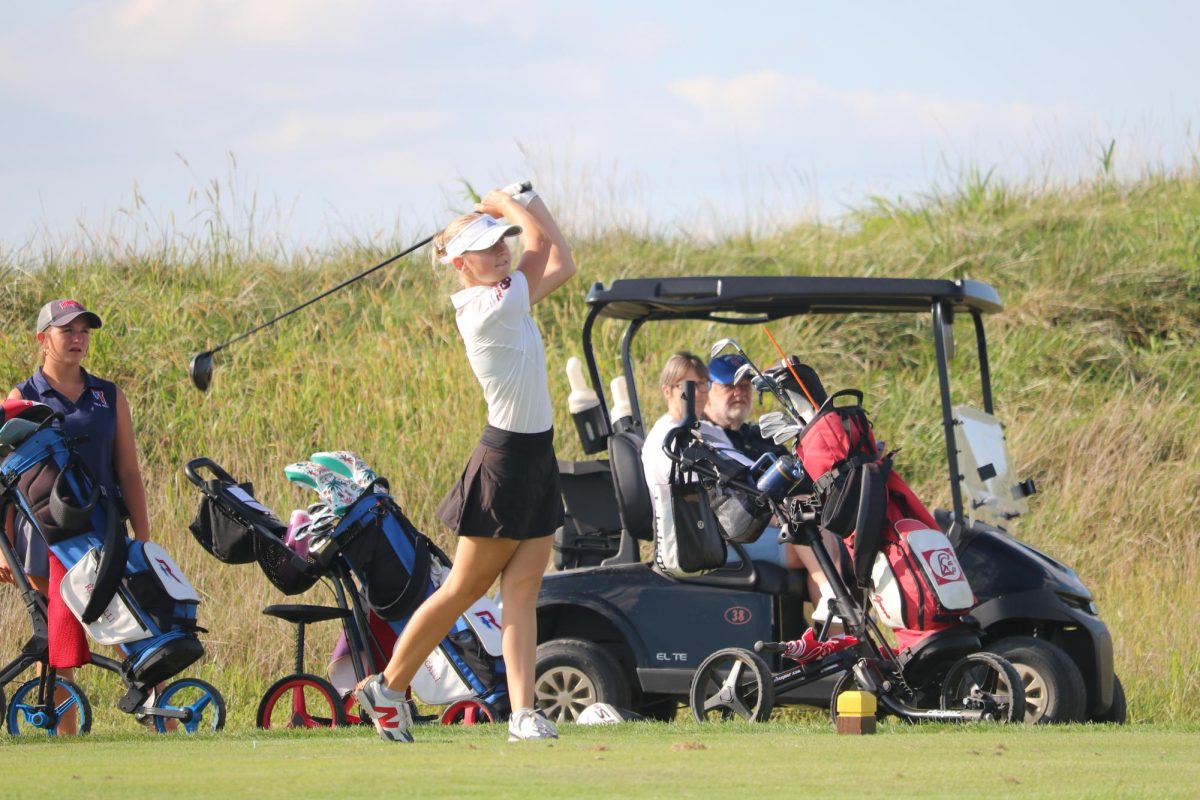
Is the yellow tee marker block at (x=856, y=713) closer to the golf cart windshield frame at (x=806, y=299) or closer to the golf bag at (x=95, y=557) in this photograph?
the golf cart windshield frame at (x=806, y=299)

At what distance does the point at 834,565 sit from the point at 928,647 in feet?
1.55

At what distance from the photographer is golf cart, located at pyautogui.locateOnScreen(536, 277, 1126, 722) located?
6.91 meters

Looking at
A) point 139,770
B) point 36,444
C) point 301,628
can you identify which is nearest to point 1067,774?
point 139,770

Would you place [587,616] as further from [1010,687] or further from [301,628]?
[1010,687]

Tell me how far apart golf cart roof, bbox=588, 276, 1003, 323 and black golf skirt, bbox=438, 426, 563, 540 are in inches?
81.5

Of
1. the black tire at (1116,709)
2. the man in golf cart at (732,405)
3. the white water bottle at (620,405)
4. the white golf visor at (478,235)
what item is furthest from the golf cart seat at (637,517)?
the white golf visor at (478,235)

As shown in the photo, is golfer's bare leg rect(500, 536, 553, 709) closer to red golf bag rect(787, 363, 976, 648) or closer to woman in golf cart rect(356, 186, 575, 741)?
woman in golf cart rect(356, 186, 575, 741)

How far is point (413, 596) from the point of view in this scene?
7363 mm

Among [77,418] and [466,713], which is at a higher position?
[77,418]

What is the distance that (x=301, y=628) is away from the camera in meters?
7.45

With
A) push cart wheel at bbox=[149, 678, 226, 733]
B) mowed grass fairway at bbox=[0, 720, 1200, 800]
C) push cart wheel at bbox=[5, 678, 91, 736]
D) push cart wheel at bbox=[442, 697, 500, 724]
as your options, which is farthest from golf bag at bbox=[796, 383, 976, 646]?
push cart wheel at bbox=[5, 678, 91, 736]

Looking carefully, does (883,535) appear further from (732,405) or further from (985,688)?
(732,405)

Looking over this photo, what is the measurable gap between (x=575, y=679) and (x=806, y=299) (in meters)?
1.82

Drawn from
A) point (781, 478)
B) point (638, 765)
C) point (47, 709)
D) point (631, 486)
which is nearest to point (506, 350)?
point (638, 765)
